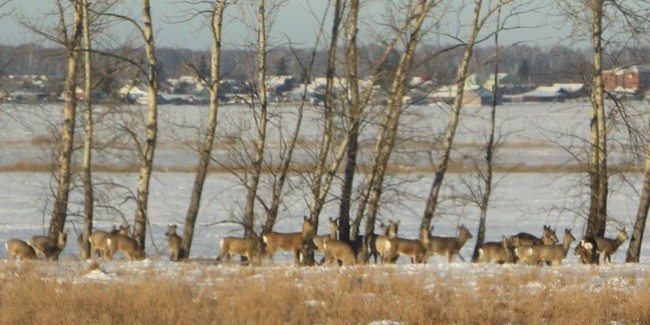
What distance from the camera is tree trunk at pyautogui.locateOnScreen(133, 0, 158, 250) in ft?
75.9

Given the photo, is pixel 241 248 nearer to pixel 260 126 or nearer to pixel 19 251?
pixel 19 251

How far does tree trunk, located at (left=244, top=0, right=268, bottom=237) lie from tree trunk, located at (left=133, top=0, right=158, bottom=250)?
6.75 ft

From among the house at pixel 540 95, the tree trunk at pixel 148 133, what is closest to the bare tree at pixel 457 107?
the tree trunk at pixel 148 133

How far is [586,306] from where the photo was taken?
47.3 ft

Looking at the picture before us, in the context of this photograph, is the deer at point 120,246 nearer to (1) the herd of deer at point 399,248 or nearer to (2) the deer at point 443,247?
(1) the herd of deer at point 399,248

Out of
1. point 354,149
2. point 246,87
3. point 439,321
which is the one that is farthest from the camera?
point 246,87

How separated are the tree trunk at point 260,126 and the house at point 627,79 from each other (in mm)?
7186

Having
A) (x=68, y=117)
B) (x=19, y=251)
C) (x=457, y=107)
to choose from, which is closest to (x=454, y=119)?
(x=457, y=107)

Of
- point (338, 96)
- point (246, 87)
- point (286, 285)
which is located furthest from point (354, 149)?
point (286, 285)

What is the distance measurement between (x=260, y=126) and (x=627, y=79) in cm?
955

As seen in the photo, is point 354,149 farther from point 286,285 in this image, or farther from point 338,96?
point 286,285

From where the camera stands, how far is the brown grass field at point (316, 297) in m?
13.8

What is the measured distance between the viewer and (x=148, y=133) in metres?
23.1

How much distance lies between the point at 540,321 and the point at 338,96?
403 inches
